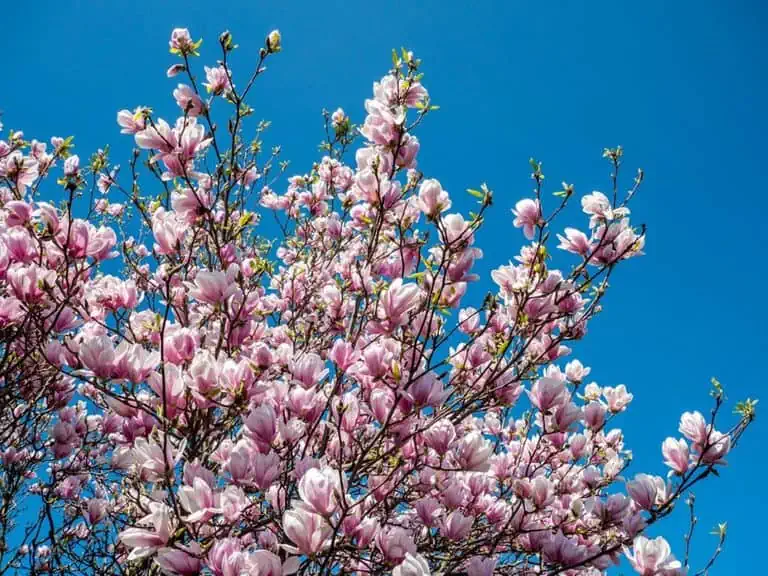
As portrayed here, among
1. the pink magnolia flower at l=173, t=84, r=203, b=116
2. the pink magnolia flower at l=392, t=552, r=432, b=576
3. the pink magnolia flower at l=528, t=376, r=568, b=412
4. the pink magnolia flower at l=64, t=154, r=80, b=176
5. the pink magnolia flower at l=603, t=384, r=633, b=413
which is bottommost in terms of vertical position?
the pink magnolia flower at l=392, t=552, r=432, b=576

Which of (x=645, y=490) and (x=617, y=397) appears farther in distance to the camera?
(x=617, y=397)

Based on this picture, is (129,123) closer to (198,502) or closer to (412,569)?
(198,502)

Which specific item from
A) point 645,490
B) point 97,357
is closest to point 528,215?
point 645,490

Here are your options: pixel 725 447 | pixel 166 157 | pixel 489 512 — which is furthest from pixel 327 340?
pixel 725 447

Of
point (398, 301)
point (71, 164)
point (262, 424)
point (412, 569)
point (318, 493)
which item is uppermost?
point (71, 164)

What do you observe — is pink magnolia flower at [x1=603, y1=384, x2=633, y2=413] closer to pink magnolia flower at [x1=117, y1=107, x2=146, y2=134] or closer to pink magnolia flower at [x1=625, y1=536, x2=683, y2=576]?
pink magnolia flower at [x1=625, y1=536, x2=683, y2=576]

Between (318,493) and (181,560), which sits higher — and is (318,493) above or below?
above

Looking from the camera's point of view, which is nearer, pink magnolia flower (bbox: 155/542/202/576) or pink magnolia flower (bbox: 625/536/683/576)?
pink magnolia flower (bbox: 155/542/202/576)

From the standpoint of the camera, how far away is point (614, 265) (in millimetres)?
2619

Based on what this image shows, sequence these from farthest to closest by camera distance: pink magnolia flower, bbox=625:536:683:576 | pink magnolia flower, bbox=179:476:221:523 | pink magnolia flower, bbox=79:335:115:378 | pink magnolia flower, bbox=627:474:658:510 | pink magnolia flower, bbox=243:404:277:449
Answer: pink magnolia flower, bbox=627:474:658:510
pink magnolia flower, bbox=625:536:683:576
pink magnolia flower, bbox=243:404:277:449
pink magnolia flower, bbox=79:335:115:378
pink magnolia flower, bbox=179:476:221:523

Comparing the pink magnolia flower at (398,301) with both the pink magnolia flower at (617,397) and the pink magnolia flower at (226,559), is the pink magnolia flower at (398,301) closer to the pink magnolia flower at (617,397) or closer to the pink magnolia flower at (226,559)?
the pink magnolia flower at (226,559)

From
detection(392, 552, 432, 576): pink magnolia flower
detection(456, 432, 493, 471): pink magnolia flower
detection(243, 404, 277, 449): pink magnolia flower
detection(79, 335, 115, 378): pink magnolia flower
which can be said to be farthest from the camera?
detection(456, 432, 493, 471): pink magnolia flower

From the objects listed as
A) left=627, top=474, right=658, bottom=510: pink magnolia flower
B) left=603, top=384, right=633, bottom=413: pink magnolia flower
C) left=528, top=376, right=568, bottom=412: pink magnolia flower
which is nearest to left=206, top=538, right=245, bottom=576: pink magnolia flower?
left=528, top=376, right=568, bottom=412: pink magnolia flower

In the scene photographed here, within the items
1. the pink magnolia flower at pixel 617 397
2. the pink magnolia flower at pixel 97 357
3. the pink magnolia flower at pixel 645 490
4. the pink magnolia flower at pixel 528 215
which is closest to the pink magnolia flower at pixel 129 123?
the pink magnolia flower at pixel 97 357
